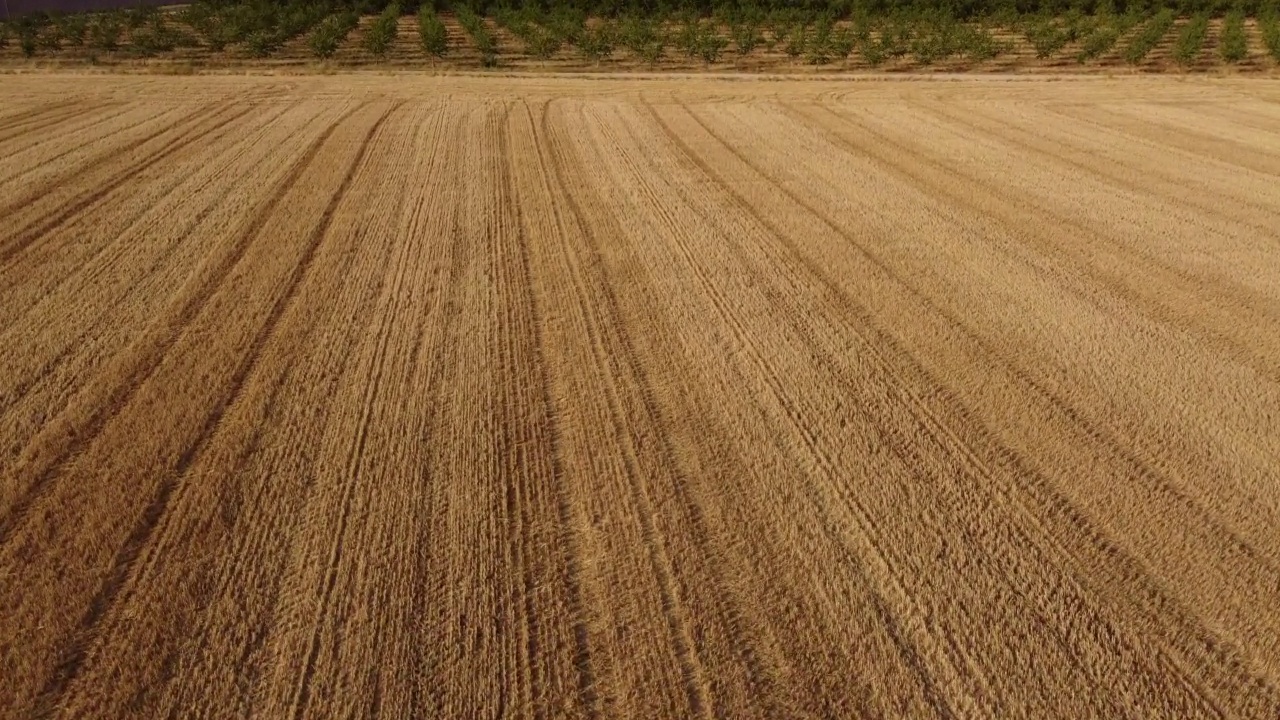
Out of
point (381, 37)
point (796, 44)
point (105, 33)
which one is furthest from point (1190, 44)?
point (105, 33)

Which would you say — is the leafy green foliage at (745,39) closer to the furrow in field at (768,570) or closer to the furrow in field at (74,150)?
the furrow in field at (74,150)

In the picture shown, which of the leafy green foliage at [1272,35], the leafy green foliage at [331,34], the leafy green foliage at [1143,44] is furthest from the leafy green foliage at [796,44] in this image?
the leafy green foliage at [331,34]

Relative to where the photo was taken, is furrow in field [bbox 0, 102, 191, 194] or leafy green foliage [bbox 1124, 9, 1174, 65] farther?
leafy green foliage [bbox 1124, 9, 1174, 65]

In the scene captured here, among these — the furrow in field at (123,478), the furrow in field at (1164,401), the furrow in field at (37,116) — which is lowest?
the furrow in field at (1164,401)

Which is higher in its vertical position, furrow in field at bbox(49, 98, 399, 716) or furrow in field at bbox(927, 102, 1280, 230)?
furrow in field at bbox(49, 98, 399, 716)

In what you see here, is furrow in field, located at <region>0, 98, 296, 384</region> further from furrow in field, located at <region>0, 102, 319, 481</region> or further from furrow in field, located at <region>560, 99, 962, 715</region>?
furrow in field, located at <region>560, 99, 962, 715</region>

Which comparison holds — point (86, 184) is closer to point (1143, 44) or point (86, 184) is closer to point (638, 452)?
point (638, 452)

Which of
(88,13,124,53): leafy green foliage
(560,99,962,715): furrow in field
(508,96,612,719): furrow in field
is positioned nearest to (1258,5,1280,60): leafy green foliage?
(560,99,962,715): furrow in field
